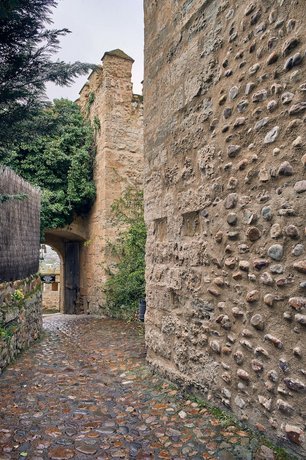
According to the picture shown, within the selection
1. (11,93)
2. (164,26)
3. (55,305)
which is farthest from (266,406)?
(55,305)

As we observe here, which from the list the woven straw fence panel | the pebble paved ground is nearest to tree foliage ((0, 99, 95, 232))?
the woven straw fence panel

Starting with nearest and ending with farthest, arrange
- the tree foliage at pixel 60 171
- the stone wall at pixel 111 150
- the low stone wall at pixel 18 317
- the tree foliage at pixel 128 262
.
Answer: the low stone wall at pixel 18 317 → the tree foliage at pixel 128 262 → the stone wall at pixel 111 150 → the tree foliage at pixel 60 171

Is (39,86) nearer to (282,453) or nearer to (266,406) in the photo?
(266,406)

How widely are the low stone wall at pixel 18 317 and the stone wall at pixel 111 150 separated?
2.89 meters

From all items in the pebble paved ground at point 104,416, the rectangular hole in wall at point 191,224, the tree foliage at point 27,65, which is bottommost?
the pebble paved ground at point 104,416

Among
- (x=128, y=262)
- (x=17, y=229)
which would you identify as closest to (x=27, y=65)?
(x=17, y=229)

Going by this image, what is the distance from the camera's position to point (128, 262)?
7.85 meters

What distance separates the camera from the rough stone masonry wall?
84.0 inches

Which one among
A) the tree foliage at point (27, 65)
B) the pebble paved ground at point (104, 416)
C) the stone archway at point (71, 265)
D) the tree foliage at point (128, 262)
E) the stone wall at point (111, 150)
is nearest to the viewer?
the pebble paved ground at point (104, 416)

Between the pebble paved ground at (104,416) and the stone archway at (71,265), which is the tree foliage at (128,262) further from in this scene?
the pebble paved ground at (104,416)

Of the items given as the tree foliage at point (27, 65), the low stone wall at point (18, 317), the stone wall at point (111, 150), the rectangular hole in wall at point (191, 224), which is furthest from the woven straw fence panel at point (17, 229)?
the stone wall at point (111, 150)

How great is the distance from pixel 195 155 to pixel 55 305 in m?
15.6

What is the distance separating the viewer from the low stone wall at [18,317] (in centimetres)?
423

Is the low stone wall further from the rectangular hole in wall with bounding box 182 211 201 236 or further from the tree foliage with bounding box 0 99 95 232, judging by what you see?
the tree foliage with bounding box 0 99 95 232
